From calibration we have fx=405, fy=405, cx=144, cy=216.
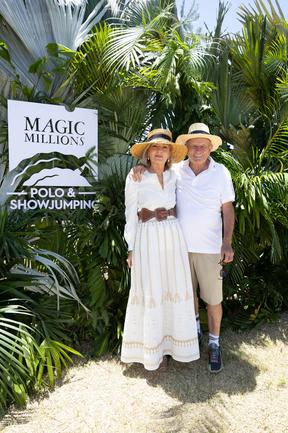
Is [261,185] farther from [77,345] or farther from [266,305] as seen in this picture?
[77,345]

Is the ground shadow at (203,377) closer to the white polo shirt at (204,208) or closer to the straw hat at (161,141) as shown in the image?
the white polo shirt at (204,208)

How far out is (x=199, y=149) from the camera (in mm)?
3117

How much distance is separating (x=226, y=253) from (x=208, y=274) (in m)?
0.25

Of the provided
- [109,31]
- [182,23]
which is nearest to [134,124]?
[109,31]

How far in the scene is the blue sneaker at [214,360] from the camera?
321cm

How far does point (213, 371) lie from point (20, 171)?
229cm

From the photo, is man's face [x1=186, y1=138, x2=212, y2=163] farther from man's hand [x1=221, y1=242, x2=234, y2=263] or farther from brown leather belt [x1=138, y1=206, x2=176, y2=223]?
man's hand [x1=221, y1=242, x2=234, y2=263]

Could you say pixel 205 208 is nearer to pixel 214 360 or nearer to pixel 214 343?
pixel 214 343

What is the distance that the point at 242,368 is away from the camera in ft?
10.8

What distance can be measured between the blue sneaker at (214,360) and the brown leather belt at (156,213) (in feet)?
3.78

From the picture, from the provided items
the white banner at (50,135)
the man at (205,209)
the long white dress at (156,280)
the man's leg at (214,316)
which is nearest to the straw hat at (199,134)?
the man at (205,209)

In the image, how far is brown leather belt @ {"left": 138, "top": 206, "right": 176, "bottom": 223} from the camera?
297cm

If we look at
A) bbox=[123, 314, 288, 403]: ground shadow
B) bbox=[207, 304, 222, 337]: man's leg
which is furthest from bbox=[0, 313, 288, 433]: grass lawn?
bbox=[207, 304, 222, 337]: man's leg

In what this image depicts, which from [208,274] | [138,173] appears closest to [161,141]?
[138,173]
